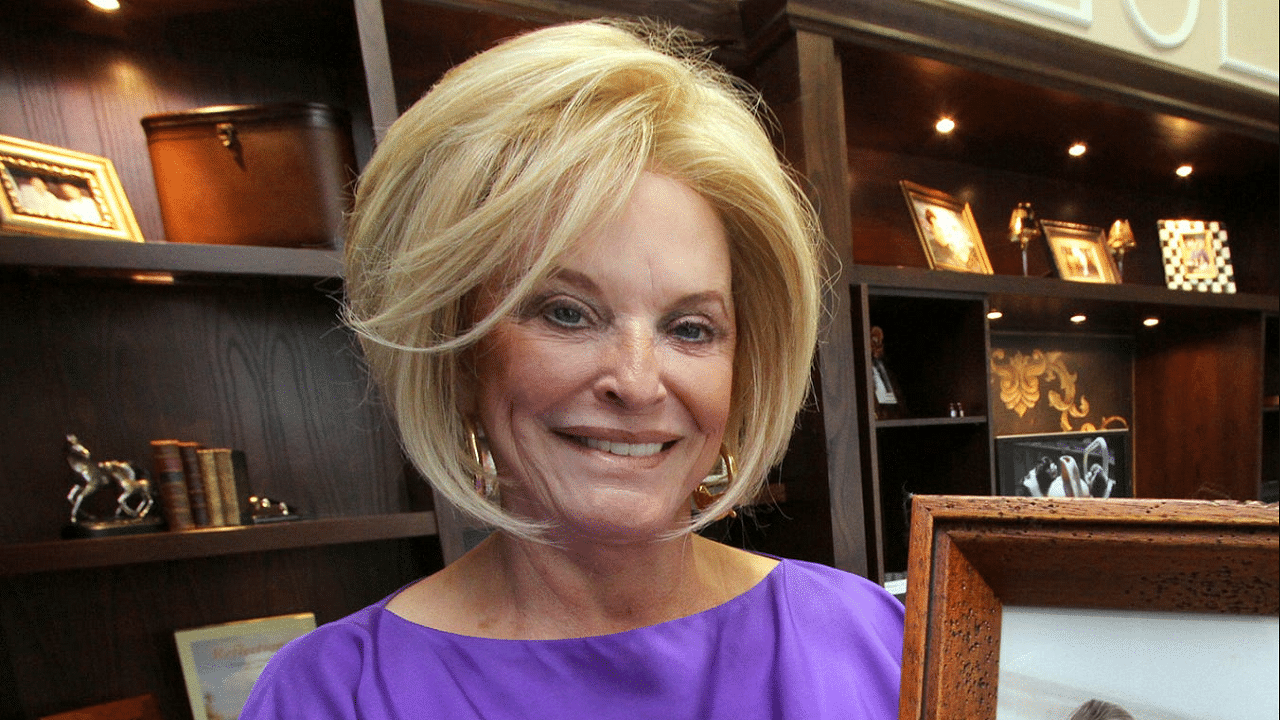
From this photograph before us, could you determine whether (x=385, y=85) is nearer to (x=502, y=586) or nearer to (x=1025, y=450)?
(x=502, y=586)

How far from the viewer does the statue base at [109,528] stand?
4.40ft

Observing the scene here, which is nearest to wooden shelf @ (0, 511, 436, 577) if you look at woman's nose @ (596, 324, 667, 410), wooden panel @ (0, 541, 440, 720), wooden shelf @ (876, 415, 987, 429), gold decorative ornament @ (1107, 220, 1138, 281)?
wooden panel @ (0, 541, 440, 720)

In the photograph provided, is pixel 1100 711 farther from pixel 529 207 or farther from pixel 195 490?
pixel 195 490

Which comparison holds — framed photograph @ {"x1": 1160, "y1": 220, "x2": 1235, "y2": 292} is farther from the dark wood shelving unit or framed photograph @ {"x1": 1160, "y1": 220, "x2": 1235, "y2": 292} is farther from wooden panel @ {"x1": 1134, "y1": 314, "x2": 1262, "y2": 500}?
the dark wood shelving unit

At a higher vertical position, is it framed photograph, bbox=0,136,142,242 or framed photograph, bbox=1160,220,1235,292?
framed photograph, bbox=0,136,142,242

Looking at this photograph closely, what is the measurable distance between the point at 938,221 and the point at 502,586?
79.8 inches

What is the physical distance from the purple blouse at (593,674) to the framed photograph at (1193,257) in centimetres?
292

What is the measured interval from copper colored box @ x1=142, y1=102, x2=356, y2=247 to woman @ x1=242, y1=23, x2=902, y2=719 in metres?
0.72

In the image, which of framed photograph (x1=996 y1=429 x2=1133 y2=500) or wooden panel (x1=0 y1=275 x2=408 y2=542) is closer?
wooden panel (x1=0 y1=275 x2=408 y2=542)

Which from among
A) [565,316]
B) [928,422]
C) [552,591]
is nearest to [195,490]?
[552,591]

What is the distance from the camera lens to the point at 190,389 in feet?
5.10

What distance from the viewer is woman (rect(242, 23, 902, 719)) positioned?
714mm

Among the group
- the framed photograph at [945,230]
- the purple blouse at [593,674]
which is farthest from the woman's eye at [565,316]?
the framed photograph at [945,230]

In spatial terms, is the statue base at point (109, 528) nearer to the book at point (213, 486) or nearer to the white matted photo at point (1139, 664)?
the book at point (213, 486)
